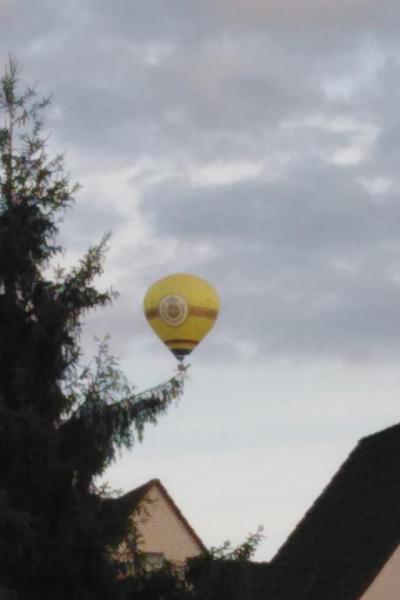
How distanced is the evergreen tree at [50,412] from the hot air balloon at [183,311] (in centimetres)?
2106

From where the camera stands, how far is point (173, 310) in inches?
1731

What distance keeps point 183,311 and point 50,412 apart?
872 inches

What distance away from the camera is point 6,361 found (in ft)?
71.6

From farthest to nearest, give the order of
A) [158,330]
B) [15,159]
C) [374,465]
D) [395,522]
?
[158,330] → [374,465] → [395,522] → [15,159]

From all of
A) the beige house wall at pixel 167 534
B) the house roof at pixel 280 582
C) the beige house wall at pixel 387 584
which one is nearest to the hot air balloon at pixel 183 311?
the beige house wall at pixel 167 534

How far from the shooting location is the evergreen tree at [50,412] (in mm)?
20953

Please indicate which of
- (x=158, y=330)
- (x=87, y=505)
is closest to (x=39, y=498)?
(x=87, y=505)

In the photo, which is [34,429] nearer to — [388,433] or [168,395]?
[168,395]

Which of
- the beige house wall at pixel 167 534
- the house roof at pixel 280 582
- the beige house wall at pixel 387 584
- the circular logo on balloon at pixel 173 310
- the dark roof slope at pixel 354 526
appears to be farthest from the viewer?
the beige house wall at pixel 167 534

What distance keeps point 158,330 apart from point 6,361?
2263 centimetres

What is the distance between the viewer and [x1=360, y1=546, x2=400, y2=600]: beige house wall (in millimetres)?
32500

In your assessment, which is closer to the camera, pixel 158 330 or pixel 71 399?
pixel 71 399

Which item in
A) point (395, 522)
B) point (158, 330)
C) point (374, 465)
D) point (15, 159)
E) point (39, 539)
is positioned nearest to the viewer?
point (39, 539)

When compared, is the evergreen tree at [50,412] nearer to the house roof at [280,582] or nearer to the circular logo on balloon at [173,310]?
the house roof at [280,582]
